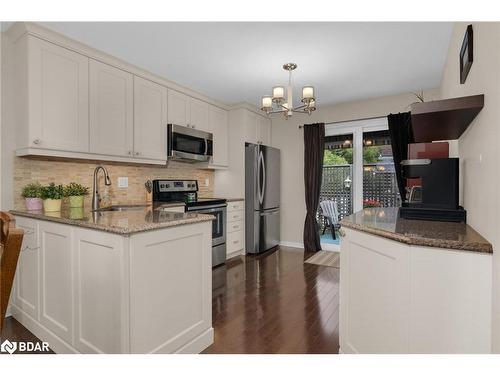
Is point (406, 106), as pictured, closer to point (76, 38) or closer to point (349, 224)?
point (349, 224)

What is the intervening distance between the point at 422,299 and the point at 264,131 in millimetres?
4065

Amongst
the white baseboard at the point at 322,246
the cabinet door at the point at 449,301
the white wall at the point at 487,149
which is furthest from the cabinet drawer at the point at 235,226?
the cabinet door at the point at 449,301

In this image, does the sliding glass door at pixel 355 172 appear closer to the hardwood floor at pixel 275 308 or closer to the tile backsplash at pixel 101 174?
the hardwood floor at pixel 275 308

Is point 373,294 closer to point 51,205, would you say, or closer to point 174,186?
point 51,205

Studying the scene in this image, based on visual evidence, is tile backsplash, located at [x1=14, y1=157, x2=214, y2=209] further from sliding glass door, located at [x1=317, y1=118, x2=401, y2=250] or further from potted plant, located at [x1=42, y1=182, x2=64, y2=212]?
sliding glass door, located at [x1=317, y1=118, x2=401, y2=250]

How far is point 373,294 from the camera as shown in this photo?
141cm

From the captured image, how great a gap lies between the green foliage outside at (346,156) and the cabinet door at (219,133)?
1733mm

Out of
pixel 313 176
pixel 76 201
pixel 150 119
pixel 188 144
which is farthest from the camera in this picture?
pixel 313 176

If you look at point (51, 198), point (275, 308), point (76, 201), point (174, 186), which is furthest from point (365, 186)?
point (51, 198)

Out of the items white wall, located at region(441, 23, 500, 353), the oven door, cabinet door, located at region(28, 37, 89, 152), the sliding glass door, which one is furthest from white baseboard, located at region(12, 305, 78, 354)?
the sliding glass door

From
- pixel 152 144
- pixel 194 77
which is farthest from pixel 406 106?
pixel 152 144

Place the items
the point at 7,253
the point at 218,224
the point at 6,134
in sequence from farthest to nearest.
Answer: the point at 218,224
the point at 6,134
the point at 7,253

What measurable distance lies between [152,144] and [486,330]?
3.21 metres

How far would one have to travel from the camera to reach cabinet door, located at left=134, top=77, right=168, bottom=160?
10.2 ft
